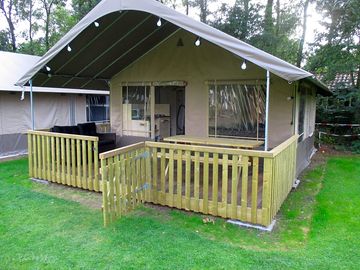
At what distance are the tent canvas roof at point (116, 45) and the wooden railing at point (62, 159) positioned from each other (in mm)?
1323

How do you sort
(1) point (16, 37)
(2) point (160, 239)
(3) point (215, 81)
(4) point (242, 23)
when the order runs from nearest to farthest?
(2) point (160, 239) → (3) point (215, 81) → (4) point (242, 23) → (1) point (16, 37)

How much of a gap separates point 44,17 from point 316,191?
22.7 m

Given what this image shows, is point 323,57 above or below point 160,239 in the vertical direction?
above

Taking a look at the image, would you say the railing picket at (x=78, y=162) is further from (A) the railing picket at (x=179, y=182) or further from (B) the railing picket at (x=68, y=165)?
(A) the railing picket at (x=179, y=182)

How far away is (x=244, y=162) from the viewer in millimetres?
3891

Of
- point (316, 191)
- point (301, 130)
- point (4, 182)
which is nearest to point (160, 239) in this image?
point (316, 191)

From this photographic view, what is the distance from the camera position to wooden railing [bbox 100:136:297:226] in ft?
12.7

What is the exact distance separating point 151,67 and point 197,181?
425 cm

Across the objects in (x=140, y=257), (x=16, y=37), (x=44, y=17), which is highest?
(x=44, y=17)

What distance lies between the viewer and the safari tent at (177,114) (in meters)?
4.16

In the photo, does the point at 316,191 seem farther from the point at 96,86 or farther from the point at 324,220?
the point at 96,86

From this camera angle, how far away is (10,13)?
2042 centimetres

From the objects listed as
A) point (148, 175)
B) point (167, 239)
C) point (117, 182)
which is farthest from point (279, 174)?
point (117, 182)

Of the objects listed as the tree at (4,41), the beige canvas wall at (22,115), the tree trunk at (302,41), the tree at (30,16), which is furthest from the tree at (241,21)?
the tree at (4,41)
